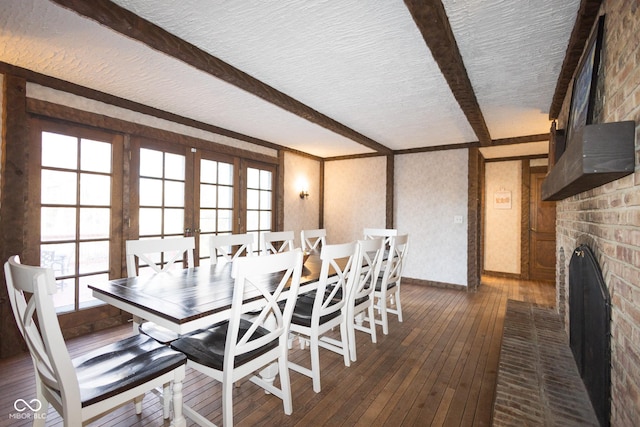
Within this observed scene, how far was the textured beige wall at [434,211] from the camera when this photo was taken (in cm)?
498

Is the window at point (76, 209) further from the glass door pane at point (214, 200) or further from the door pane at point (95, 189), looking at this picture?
the glass door pane at point (214, 200)

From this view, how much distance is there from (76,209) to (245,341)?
256 centimetres

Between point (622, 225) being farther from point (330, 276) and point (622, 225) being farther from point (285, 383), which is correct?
point (285, 383)

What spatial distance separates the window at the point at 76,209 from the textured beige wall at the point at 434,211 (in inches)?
173

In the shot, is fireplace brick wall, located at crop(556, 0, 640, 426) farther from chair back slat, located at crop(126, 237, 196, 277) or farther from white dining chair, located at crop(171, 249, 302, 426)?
chair back slat, located at crop(126, 237, 196, 277)

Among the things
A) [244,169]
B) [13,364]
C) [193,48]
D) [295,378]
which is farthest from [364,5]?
[13,364]

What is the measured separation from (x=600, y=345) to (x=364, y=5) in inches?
85.1

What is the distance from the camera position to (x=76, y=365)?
1431 millimetres

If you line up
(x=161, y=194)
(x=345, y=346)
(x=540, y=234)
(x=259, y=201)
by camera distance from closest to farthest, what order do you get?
(x=345, y=346) → (x=161, y=194) → (x=259, y=201) → (x=540, y=234)

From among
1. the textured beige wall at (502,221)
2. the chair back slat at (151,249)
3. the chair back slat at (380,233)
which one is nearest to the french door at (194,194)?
the chair back slat at (151,249)

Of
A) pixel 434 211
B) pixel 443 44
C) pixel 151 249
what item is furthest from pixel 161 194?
pixel 434 211

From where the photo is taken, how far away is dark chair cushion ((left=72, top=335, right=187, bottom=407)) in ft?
4.20

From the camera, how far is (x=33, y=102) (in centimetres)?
262

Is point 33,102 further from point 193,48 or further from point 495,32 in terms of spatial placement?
point 495,32
